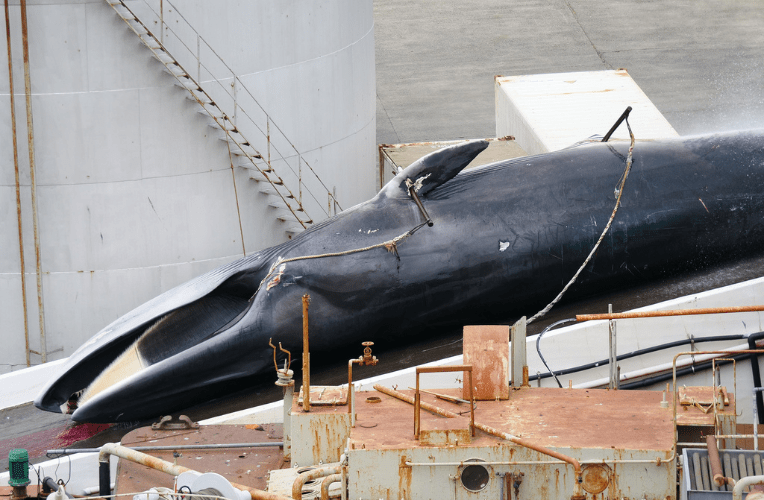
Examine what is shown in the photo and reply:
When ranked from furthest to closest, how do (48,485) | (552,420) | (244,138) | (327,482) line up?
1. (244,138)
2. (48,485)
3. (552,420)
4. (327,482)

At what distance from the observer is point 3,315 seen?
17844 mm

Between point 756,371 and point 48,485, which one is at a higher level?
point 756,371

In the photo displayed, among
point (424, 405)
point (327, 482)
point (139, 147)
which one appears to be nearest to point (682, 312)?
point (424, 405)

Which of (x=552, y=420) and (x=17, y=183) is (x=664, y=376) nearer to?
(x=552, y=420)

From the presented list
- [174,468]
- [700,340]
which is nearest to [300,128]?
[700,340]

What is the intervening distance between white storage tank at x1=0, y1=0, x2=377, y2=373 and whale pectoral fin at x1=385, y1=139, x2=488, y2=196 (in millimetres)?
5797

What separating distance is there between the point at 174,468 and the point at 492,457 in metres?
2.96

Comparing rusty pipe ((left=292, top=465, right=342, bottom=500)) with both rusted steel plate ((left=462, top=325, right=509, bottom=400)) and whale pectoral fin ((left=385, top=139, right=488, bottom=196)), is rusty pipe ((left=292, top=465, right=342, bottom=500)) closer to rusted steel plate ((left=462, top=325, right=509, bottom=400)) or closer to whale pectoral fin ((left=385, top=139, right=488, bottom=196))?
rusted steel plate ((left=462, top=325, right=509, bottom=400))

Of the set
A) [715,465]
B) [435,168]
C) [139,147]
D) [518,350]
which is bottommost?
[715,465]

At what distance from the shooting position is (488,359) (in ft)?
32.0

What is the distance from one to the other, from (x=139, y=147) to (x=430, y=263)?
23.0 feet

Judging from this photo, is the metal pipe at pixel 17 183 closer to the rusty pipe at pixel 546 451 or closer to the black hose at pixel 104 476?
the black hose at pixel 104 476

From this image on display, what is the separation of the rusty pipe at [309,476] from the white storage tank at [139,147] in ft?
31.1

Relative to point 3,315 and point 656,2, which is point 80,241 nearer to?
point 3,315
